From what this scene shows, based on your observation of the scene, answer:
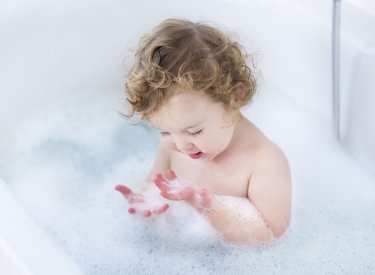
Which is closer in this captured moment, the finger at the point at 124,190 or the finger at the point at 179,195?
the finger at the point at 179,195

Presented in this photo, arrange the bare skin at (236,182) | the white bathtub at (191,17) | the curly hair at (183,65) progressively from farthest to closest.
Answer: the white bathtub at (191,17) → the bare skin at (236,182) → the curly hair at (183,65)

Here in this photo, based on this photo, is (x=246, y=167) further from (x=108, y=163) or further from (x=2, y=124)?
(x=2, y=124)

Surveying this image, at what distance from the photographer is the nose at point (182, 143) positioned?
3.72 feet

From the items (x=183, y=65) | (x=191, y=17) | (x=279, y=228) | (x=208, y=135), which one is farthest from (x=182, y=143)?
(x=191, y=17)

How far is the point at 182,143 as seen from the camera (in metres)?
1.14

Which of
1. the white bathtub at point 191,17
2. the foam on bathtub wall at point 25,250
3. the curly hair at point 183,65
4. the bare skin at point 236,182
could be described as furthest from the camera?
the white bathtub at point 191,17

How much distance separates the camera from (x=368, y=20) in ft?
4.59

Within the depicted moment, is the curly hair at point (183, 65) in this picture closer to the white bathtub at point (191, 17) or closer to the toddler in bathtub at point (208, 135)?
the toddler in bathtub at point (208, 135)

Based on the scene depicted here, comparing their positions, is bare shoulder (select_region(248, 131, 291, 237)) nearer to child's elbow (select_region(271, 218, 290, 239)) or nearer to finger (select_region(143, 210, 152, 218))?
child's elbow (select_region(271, 218, 290, 239))

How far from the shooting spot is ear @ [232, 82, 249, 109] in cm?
113

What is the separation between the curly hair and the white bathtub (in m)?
0.37

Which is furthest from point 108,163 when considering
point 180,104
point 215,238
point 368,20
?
point 368,20

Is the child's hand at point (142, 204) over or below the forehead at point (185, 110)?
below

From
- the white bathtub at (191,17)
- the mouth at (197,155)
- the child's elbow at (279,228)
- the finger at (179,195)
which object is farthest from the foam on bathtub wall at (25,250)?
the white bathtub at (191,17)
